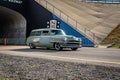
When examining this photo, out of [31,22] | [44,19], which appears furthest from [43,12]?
[31,22]

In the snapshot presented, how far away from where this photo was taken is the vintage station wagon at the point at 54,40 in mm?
19828

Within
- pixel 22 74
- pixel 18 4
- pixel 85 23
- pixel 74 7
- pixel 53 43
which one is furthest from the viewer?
pixel 74 7

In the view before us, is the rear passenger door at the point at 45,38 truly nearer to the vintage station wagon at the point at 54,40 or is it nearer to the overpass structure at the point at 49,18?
the vintage station wagon at the point at 54,40

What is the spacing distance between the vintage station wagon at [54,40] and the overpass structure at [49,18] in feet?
29.4

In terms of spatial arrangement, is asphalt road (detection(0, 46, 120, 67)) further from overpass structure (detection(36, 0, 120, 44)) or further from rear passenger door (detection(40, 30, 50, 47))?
overpass structure (detection(36, 0, 120, 44))

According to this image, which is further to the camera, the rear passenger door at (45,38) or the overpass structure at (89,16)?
the overpass structure at (89,16)

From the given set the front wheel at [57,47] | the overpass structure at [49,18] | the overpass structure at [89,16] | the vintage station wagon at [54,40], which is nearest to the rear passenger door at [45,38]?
the vintage station wagon at [54,40]

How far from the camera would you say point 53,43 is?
2070 cm

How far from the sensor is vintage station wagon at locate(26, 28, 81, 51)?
19.8 meters

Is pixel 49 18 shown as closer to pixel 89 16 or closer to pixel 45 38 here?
pixel 45 38

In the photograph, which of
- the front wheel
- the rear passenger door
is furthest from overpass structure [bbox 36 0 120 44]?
the front wheel

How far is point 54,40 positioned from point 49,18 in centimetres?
1336

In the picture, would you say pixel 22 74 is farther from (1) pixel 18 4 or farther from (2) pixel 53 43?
(1) pixel 18 4

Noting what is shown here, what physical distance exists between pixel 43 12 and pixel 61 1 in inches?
553
